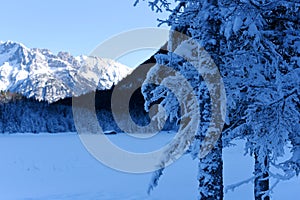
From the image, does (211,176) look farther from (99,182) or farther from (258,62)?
(99,182)

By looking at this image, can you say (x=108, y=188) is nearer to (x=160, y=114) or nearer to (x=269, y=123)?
(x=160, y=114)

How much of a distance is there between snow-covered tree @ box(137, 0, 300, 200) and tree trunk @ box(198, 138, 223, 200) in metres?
0.03

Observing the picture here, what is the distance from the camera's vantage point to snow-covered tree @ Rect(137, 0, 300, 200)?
3777 mm

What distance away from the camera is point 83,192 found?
358 inches

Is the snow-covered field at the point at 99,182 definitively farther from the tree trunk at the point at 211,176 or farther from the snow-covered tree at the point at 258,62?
the snow-covered tree at the point at 258,62

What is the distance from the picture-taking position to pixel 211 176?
4.45 m

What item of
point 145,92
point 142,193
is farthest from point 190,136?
point 142,193

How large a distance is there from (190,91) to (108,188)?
18.9 ft

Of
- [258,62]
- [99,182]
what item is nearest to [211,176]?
[258,62]

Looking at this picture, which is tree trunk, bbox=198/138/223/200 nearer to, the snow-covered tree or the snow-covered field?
the snow-covered tree

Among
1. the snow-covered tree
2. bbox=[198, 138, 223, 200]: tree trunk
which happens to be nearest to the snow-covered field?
bbox=[198, 138, 223, 200]: tree trunk

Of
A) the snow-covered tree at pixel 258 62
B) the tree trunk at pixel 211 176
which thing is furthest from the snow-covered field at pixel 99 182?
the snow-covered tree at pixel 258 62

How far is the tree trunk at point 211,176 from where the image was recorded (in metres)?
4.45

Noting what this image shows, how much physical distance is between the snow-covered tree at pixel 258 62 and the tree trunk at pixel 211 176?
3 centimetres
